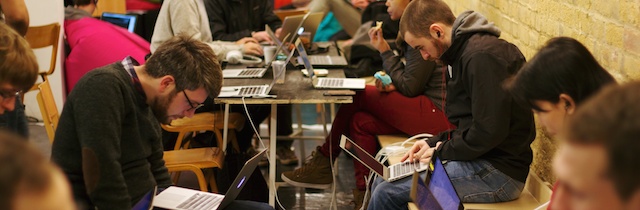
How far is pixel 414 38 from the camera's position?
3.39 m

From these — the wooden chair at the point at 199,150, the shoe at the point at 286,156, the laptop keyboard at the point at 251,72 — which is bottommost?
the shoe at the point at 286,156

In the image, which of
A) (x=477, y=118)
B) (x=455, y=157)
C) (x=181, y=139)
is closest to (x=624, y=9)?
(x=477, y=118)

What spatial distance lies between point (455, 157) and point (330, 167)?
1.40m

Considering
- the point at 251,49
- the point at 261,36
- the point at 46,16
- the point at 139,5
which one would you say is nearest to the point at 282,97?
the point at 251,49

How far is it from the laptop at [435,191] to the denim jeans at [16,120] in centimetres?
149

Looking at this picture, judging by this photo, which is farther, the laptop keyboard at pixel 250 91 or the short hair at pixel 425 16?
the laptop keyboard at pixel 250 91

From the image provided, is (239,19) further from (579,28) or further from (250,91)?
(579,28)

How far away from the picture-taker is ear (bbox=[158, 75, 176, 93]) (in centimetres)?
273

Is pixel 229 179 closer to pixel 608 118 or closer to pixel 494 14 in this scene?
pixel 494 14

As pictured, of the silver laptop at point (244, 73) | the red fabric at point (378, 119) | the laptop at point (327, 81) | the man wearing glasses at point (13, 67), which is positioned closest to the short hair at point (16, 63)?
the man wearing glasses at point (13, 67)

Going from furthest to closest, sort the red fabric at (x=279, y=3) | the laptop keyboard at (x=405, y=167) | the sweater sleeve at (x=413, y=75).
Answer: the red fabric at (x=279, y=3) → the sweater sleeve at (x=413, y=75) → the laptop keyboard at (x=405, y=167)

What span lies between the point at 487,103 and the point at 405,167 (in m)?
0.51

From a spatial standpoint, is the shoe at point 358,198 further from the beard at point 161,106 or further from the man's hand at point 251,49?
the beard at point 161,106

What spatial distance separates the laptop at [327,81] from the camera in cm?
412
